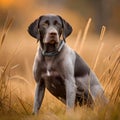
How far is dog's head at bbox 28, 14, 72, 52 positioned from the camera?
9.38 metres

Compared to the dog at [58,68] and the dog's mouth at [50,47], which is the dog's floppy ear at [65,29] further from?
the dog's mouth at [50,47]

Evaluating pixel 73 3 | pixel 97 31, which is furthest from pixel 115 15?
pixel 73 3

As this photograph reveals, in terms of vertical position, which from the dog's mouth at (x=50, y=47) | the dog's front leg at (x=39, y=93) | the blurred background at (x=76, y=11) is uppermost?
the dog's mouth at (x=50, y=47)

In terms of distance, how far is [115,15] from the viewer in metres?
43.6

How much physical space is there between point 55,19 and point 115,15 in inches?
1350

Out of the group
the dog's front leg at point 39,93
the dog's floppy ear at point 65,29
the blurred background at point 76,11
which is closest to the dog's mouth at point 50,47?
the dog's floppy ear at point 65,29

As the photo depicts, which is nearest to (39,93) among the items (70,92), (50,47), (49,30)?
(70,92)

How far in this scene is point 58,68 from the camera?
9.45m

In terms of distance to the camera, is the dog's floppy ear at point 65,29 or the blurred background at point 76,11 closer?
the dog's floppy ear at point 65,29

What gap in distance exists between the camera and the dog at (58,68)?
944 centimetres

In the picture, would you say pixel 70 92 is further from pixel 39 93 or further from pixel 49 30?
pixel 49 30

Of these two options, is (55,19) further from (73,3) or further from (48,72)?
(73,3)

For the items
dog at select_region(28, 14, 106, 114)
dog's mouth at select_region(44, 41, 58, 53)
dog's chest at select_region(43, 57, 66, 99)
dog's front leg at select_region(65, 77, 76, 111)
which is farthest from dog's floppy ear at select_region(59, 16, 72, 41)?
dog's front leg at select_region(65, 77, 76, 111)

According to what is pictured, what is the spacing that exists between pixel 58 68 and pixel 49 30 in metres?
0.48
